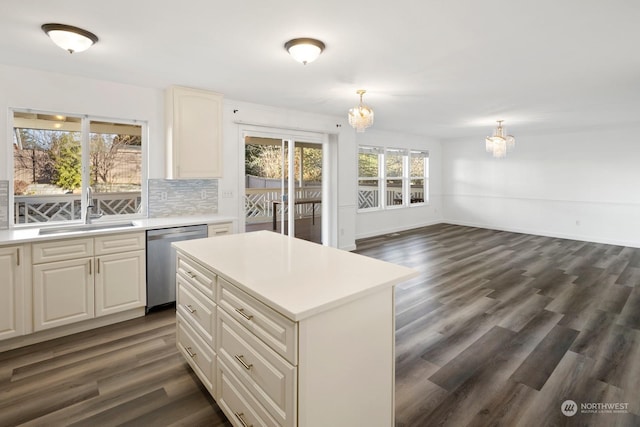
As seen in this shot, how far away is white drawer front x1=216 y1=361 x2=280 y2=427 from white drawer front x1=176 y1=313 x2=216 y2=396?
0.32 feet

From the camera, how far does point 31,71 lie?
3.27 metres

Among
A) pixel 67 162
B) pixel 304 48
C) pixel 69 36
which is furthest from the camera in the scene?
pixel 67 162

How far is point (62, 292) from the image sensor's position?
2910mm

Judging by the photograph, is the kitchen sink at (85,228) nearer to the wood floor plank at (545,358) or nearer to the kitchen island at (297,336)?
the kitchen island at (297,336)

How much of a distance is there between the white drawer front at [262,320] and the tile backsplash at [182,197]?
2661 millimetres

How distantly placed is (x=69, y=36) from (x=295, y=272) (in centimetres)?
241

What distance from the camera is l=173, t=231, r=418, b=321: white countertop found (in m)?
1.38

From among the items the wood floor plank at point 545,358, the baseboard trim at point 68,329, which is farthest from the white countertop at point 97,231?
the wood floor plank at point 545,358

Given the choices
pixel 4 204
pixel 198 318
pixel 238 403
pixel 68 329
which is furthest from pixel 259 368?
pixel 4 204

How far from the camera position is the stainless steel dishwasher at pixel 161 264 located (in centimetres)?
338

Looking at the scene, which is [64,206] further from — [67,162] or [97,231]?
[97,231]

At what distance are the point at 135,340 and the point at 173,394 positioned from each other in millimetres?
986

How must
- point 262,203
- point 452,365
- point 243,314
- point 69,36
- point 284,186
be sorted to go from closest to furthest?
Answer: point 243,314 → point 69,36 → point 452,365 → point 262,203 → point 284,186

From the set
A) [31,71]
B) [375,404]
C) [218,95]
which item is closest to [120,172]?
[31,71]
